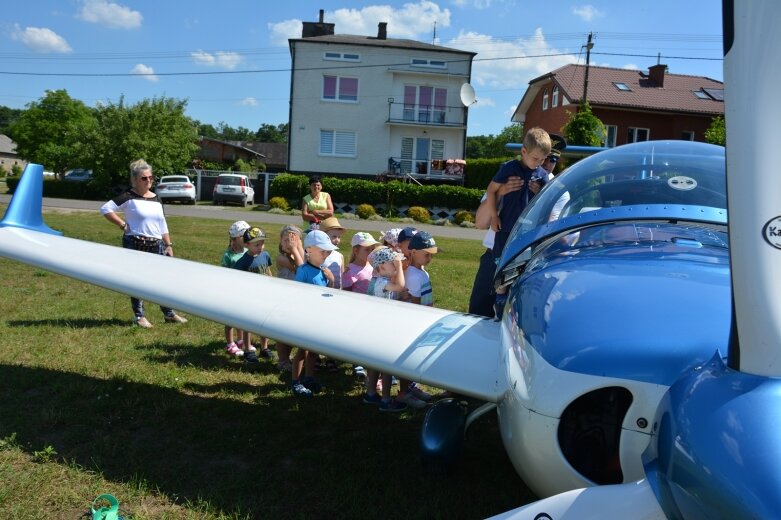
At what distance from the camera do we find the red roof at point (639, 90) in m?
38.0

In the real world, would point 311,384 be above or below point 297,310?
below

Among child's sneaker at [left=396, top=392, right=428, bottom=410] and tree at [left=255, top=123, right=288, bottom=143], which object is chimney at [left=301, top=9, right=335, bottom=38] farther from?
tree at [left=255, top=123, right=288, bottom=143]

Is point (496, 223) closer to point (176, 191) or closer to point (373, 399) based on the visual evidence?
point (373, 399)

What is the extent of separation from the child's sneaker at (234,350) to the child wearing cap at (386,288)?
157 centimetres

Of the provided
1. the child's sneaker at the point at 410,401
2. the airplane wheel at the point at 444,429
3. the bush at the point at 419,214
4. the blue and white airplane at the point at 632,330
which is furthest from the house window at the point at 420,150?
the airplane wheel at the point at 444,429

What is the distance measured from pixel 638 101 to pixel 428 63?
12.5m

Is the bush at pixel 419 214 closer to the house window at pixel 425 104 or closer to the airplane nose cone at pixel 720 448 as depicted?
the house window at pixel 425 104

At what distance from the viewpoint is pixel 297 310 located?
13.3 ft

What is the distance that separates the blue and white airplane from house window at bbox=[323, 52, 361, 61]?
122ft

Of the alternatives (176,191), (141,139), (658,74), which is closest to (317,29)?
(141,139)

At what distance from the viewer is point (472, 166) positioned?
1415 inches

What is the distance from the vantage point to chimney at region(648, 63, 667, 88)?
40812mm

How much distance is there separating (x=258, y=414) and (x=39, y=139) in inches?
3021

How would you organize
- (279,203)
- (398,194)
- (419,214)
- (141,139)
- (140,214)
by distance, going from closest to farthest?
(140,214)
(419,214)
(279,203)
(398,194)
(141,139)
